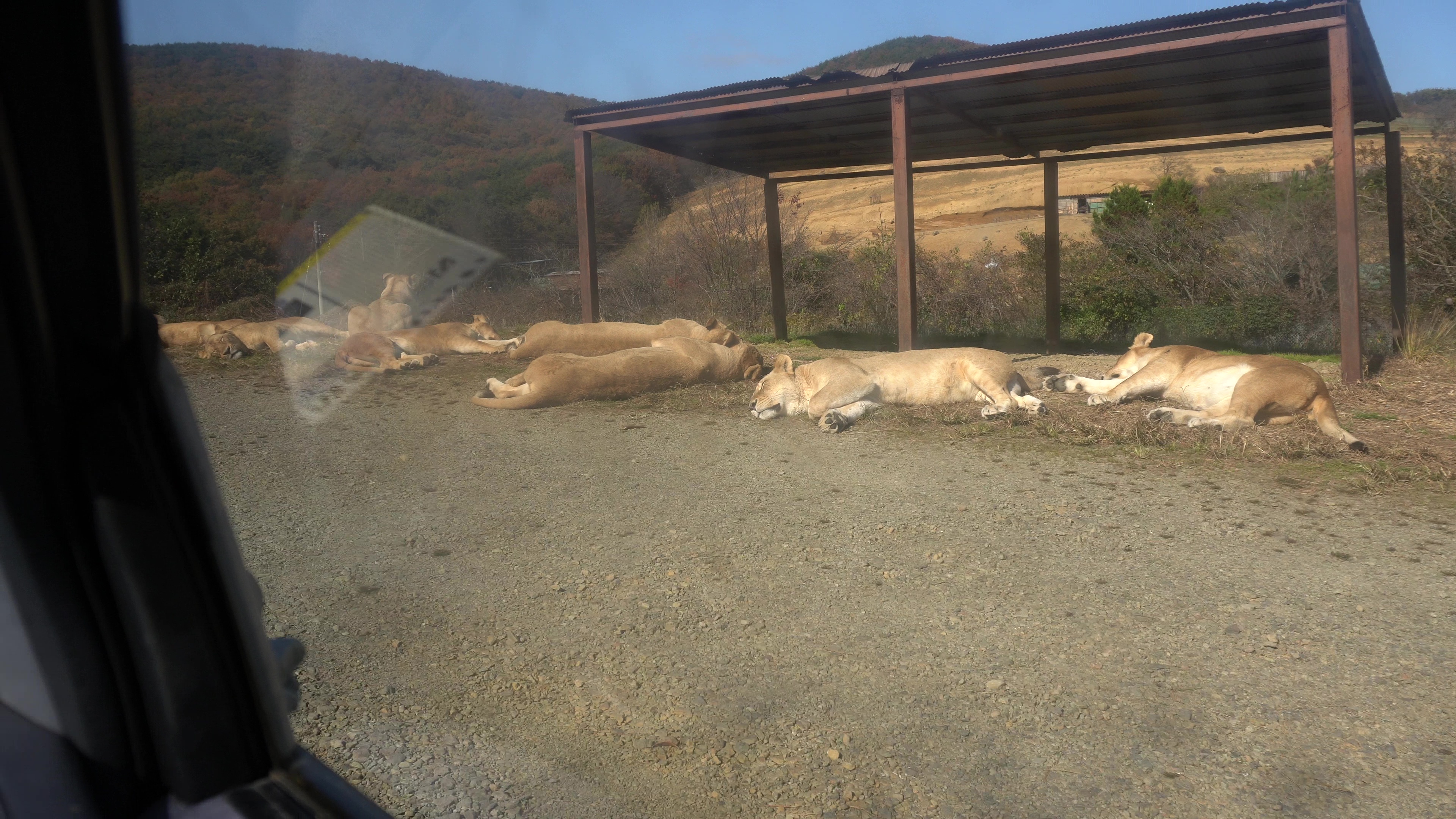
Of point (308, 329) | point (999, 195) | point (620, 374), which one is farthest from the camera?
point (999, 195)

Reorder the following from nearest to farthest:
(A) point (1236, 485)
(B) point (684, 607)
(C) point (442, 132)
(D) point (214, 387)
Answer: (B) point (684, 607), (A) point (1236, 485), (D) point (214, 387), (C) point (442, 132)

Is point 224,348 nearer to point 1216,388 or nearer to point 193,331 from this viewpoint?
point 193,331

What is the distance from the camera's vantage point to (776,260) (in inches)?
727

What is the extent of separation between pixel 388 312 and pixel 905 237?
7.92m

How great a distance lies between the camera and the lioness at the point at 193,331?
46.1 ft

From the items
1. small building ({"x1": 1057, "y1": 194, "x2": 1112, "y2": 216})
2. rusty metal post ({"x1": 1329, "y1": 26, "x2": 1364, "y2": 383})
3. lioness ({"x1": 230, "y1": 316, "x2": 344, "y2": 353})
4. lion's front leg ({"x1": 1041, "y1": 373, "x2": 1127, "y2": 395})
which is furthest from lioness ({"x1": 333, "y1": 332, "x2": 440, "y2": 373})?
small building ({"x1": 1057, "y1": 194, "x2": 1112, "y2": 216})

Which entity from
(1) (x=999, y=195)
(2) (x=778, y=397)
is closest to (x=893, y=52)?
(1) (x=999, y=195)

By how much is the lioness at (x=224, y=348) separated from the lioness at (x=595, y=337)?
4035 millimetres

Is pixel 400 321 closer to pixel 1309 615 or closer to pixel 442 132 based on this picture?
pixel 1309 615

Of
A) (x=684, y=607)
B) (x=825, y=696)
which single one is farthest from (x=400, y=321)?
(x=825, y=696)

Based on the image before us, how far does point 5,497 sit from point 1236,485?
22.6 ft

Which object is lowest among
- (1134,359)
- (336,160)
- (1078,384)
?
(1078,384)

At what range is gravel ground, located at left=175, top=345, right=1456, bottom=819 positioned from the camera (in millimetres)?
3254

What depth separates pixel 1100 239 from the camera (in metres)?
24.3
